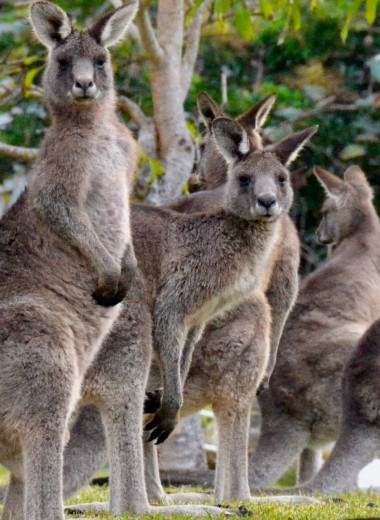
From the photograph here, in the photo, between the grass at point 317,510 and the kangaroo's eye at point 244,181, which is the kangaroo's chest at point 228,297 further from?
the grass at point 317,510

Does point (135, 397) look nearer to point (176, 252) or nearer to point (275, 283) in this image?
point (176, 252)

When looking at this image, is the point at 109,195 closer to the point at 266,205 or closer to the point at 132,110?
the point at 266,205

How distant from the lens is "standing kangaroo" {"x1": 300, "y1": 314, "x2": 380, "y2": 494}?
22.9 feet

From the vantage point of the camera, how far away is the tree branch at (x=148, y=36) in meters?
8.01

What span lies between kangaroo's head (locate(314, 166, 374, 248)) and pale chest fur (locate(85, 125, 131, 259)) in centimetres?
428

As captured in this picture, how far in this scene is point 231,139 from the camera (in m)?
6.00

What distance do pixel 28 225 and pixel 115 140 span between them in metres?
0.65

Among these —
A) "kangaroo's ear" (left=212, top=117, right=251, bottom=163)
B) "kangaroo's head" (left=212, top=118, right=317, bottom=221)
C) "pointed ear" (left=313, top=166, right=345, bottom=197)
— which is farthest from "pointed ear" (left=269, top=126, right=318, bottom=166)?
"pointed ear" (left=313, top=166, right=345, bottom=197)

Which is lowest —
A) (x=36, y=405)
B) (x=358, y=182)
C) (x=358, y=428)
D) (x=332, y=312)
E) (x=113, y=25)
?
(x=358, y=428)

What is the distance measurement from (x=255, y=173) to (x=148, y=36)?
9.33ft

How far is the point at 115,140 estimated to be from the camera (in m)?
5.34

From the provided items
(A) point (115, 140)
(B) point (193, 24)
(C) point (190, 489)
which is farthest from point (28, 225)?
(B) point (193, 24)

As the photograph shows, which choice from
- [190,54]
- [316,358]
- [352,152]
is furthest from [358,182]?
[352,152]

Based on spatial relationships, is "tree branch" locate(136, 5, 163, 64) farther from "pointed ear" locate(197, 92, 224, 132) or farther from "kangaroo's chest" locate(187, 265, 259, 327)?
"kangaroo's chest" locate(187, 265, 259, 327)
